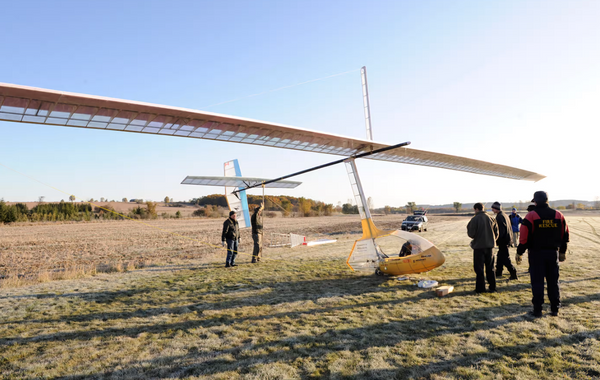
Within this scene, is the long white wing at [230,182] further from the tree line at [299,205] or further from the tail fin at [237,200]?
the tree line at [299,205]

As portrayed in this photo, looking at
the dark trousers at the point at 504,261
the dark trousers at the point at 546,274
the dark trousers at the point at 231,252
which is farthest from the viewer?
the dark trousers at the point at 231,252

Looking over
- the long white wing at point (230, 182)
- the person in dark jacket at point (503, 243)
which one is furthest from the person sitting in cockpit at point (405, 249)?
the long white wing at point (230, 182)

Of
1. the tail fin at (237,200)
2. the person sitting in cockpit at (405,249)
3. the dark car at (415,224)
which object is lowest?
the dark car at (415,224)

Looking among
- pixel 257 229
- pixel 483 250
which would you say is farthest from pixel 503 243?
pixel 257 229

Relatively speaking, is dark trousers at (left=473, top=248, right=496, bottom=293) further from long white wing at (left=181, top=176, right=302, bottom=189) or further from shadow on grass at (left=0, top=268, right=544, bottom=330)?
long white wing at (left=181, top=176, right=302, bottom=189)

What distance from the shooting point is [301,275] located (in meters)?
10.1

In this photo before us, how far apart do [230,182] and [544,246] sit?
13193mm

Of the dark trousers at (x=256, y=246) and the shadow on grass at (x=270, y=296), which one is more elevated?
the dark trousers at (x=256, y=246)

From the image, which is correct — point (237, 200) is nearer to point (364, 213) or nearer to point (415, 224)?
point (364, 213)

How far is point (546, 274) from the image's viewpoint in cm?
581

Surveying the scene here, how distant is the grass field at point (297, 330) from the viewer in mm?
3926

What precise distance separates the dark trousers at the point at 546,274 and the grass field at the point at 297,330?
379mm

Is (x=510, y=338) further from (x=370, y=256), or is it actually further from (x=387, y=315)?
(x=370, y=256)

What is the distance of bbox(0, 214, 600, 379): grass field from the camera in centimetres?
393
